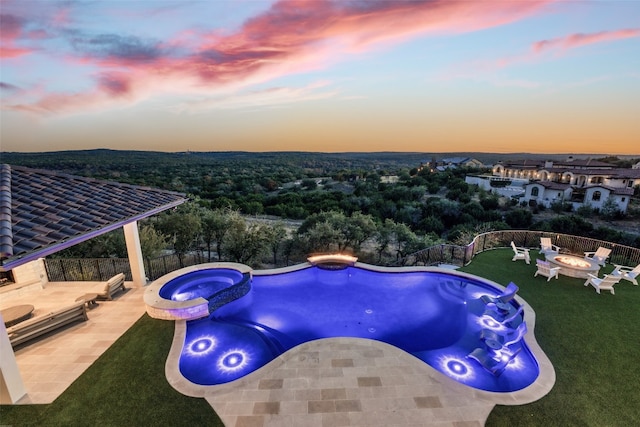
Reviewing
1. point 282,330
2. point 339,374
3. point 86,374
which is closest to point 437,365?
point 339,374

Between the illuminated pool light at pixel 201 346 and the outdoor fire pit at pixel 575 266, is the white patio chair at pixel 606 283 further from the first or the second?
the illuminated pool light at pixel 201 346

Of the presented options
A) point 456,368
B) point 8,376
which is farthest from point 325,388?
point 8,376

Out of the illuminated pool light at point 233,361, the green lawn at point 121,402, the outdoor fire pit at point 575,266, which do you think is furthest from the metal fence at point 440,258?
the illuminated pool light at point 233,361

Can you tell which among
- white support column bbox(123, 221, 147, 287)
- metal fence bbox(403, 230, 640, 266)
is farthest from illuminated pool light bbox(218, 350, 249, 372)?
metal fence bbox(403, 230, 640, 266)

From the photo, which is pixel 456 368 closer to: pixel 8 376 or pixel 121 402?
pixel 121 402

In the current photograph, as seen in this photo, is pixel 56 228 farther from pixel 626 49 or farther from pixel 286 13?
pixel 626 49

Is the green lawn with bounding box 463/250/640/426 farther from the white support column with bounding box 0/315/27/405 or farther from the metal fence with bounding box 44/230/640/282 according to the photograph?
the white support column with bounding box 0/315/27/405
